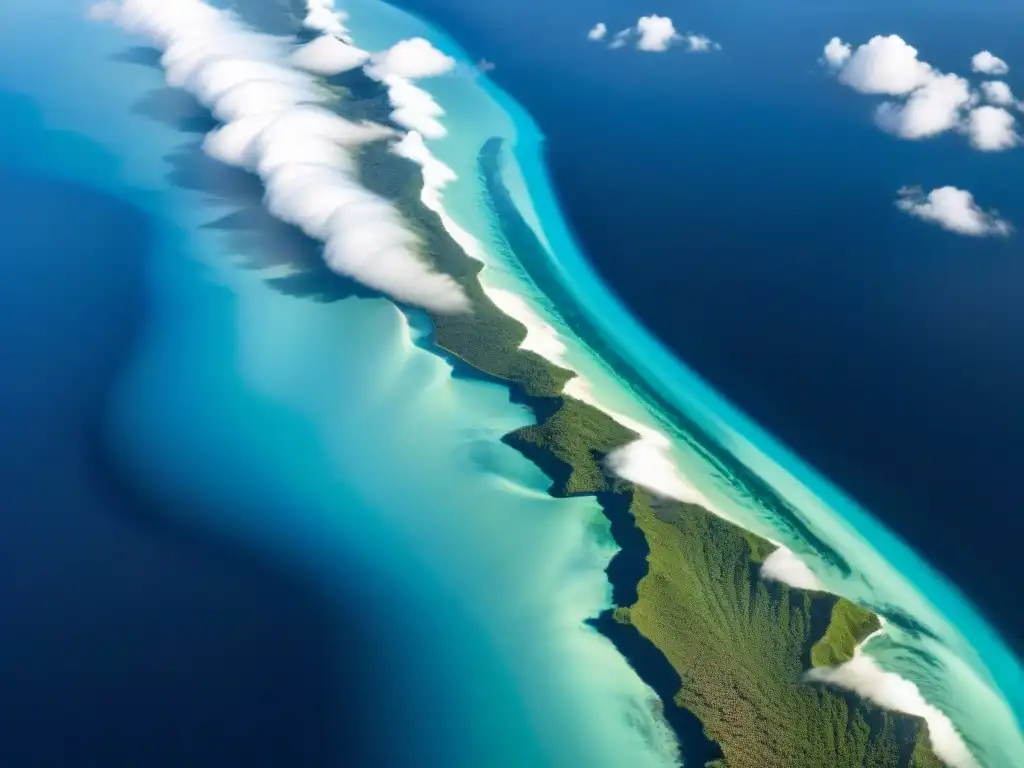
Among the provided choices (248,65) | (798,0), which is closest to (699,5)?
(798,0)

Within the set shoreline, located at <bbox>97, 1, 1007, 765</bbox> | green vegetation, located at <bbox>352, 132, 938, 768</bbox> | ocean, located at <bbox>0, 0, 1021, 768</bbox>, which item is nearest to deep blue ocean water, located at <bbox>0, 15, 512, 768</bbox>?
ocean, located at <bbox>0, 0, 1021, 768</bbox>

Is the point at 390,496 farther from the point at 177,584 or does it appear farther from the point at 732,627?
the point at 732,627

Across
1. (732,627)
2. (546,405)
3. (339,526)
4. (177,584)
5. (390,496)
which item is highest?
(546,405)

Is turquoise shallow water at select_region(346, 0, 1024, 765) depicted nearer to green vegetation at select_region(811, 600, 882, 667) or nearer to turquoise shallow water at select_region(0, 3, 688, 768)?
green vegetation at select_region(811, 600, 882, 667)

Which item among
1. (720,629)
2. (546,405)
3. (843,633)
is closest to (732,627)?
(720,629)

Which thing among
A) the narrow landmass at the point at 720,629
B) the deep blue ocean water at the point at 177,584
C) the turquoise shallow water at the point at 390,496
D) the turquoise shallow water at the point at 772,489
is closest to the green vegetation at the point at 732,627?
the narrow landmass at the point at 720,629

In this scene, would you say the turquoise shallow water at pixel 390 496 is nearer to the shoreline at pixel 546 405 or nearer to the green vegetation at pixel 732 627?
the shoreline at pixel 546 405
